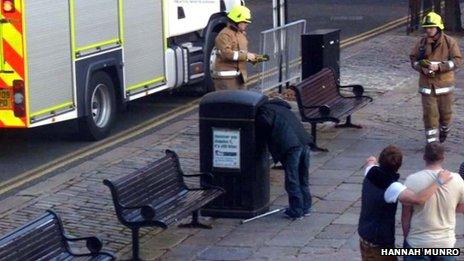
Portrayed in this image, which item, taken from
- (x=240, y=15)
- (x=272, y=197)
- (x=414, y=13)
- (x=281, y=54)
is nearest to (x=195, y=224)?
(x=272, y=197)

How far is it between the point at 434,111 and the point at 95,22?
14.8 feet

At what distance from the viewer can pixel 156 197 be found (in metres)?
10.7

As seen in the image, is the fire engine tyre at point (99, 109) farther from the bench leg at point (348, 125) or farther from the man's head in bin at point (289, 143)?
the man's head in bin at point (289, 143)

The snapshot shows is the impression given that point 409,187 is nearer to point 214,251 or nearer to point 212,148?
point 214,251

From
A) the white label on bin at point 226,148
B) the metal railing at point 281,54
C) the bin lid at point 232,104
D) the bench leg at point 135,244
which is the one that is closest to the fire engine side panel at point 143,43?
the metal railing at point 281,54

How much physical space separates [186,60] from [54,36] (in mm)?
4033

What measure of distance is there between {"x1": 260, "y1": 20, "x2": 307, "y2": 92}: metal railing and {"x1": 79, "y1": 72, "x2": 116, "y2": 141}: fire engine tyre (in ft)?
7.96

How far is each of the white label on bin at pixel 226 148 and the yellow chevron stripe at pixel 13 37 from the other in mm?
3222

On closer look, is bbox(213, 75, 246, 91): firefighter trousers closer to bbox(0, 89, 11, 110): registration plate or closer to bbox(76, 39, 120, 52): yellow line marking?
bbox(76, 39, 120, 52): yellow line marking

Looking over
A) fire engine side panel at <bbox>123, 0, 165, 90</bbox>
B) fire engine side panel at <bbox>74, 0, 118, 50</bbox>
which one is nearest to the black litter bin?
fire engine side panel at <bbox>74, 0, 118, 50</bbox>

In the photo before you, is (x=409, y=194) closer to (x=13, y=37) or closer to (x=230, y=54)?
(x=230, y=54)

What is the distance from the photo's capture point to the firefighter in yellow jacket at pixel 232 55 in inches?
569

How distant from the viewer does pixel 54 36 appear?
1421 centimetres

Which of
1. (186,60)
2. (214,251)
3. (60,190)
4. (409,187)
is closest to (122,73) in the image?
(186,60)
